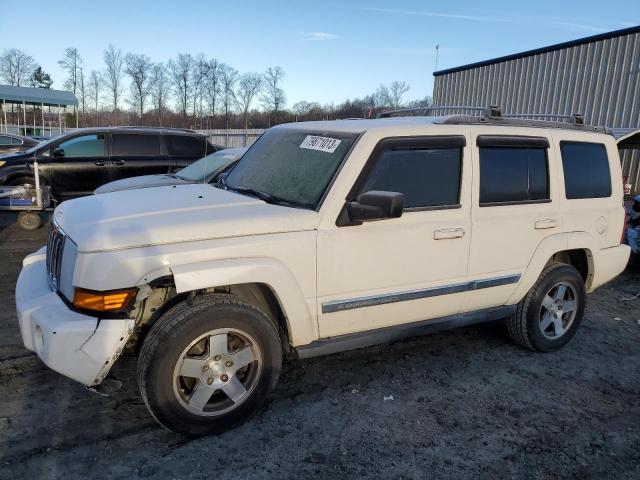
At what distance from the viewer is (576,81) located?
14656mm

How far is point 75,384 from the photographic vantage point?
3.63 meters

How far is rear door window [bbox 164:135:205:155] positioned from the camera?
10336 mm

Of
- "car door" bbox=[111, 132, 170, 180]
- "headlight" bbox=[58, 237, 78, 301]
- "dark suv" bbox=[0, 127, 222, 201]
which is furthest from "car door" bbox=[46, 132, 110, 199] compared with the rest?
"headlight" bbox=[58, 237, 78, 301]

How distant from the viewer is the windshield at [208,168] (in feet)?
24.6

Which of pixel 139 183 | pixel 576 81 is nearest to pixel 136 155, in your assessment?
pixel 139 183

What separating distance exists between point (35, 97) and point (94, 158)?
3605 centimetres

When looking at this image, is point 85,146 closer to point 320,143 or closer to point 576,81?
point 320,143

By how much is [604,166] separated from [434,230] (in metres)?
2.19

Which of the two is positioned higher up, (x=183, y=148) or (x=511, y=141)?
(x=511, y=141)

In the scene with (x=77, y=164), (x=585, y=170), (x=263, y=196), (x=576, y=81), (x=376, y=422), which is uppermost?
(x=576, y=81)

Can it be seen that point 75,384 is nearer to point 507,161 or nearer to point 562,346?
point 507,161

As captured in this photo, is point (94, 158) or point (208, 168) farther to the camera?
point (94, 158)

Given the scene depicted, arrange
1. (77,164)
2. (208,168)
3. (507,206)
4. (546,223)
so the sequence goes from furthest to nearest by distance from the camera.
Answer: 1. (77,164)
2. (208,168)
3. (546,223)
4. (507,206)

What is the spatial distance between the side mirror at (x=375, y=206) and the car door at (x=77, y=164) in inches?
314
